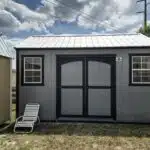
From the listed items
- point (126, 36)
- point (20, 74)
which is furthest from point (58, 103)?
point (126, 36)

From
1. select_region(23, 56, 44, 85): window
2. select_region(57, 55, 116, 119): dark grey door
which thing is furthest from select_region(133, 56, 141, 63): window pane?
select_region(23, 56, 44, 85): window

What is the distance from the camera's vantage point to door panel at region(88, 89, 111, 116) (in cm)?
898

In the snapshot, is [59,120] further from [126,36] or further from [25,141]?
[126,36]

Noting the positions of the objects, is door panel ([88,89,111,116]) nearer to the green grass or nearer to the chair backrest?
the green grass

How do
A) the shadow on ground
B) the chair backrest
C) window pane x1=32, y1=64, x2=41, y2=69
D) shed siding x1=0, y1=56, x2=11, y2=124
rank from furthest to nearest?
window pane x1=32, y1=64, x2=41, y2=69 < shed siding x1=0, y1=56, x2=11, y2=124 < the chair backrest < the shadow on ground

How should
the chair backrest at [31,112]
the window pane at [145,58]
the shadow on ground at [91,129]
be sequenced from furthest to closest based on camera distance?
the window pane at [145,58]
the chair backrest at [31,112]
the shadow on ground at [91,129]

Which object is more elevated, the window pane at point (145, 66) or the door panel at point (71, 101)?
the window pane at point (145, 66)

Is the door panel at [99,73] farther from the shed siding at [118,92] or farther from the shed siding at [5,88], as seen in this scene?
the shed siding at [5,88]

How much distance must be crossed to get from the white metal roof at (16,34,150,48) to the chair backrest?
7.20ft

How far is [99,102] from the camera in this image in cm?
902

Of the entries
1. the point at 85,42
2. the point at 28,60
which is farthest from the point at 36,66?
the point at 85,42

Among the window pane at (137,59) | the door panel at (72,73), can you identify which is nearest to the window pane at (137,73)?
the window pane at (137,59)

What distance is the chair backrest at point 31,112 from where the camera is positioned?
830cm

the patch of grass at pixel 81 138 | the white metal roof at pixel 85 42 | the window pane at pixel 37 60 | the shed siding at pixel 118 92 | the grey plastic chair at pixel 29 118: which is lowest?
the patch of grass at pixel 81 138
